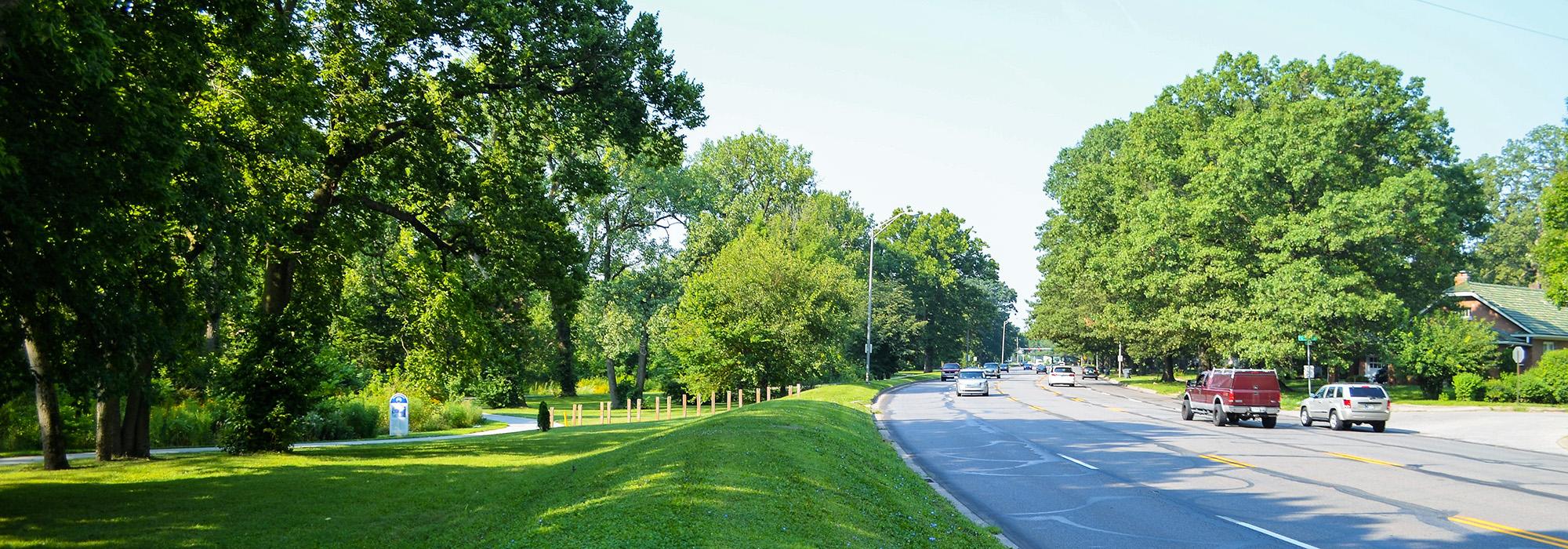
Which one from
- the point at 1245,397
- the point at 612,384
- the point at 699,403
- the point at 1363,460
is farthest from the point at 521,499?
the point at 612,384

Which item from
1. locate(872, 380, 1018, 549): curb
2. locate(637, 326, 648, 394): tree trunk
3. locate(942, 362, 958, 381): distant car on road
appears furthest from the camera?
locate(942, 362, 958, 381): distant car on road

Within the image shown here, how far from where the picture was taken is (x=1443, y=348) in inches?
1871

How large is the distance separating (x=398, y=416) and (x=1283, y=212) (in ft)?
141

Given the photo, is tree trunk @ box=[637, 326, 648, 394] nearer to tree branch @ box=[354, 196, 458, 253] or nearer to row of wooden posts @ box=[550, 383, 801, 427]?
row of wooden posts @ box=[550, 383, 801, 427]

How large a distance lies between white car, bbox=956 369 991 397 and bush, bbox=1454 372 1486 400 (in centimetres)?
2179

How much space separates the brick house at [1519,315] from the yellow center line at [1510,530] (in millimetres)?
52425

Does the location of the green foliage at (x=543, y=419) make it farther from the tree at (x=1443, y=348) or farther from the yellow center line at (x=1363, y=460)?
the tree at (x=1443, y=348)

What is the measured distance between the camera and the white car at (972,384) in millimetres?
50688

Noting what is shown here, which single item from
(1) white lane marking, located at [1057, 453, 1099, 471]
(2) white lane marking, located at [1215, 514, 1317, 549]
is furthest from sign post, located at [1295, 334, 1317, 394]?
(2) white lane marking, located at [1215, 514, 1317, 549]

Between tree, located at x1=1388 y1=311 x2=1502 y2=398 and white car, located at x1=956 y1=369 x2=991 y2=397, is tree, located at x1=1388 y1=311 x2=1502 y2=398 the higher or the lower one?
the higher one

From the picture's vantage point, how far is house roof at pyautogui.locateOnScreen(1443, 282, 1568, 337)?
196 feet

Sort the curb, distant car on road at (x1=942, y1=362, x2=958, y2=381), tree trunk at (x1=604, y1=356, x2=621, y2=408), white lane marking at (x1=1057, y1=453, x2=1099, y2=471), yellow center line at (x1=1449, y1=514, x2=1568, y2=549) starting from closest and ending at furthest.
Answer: yellow center line at (x1=1449, y1=514, x2=1568, y2=549) < the curb < white lane marking at (x1=1057, y1=453, x2=1099, y2=471) < tree trunk at (x1=604, y1=356, x2=621, y2=408) < distant car on road at (x1=942, y1=362, x2=958, y2=381)

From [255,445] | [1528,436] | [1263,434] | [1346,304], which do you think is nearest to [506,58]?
[255,445]

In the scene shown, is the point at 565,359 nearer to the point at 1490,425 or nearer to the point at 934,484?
the point at 1490,425
